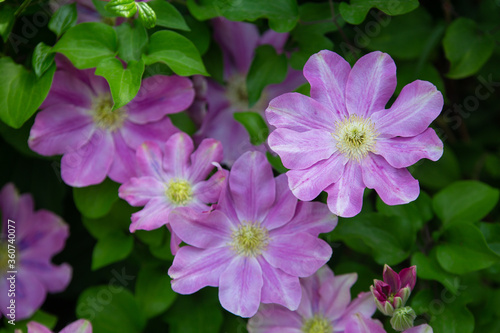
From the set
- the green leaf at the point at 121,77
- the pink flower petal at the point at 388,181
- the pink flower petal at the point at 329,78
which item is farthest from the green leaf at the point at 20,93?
the pink flower petal at the point at 388,181

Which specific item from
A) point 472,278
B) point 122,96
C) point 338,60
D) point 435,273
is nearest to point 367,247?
point 435,273

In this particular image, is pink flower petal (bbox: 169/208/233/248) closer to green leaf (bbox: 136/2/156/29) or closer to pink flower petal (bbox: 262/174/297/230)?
pink flower petal (bbox: 262/174/297/230)

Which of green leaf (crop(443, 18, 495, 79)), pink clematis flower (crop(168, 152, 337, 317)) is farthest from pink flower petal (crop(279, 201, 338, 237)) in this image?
green leaf (crop(443, 18, 495, 79))

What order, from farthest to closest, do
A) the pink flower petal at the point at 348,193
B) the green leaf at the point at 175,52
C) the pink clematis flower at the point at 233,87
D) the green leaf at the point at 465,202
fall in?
the pink clematis flower at the point at 233,87
the green leaf at the point at 465,202
the green leaf at the point at 175,52
the pink flower petal at the point at 348,193

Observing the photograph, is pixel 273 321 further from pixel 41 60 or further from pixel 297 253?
pixel 41 60

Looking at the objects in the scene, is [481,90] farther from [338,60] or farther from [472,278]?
[338,60]

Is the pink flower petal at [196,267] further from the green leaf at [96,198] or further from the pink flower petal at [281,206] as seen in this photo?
the green leaf at [96,198]

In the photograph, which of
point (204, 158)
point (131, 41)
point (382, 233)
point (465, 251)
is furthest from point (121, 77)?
point (465, 251)
